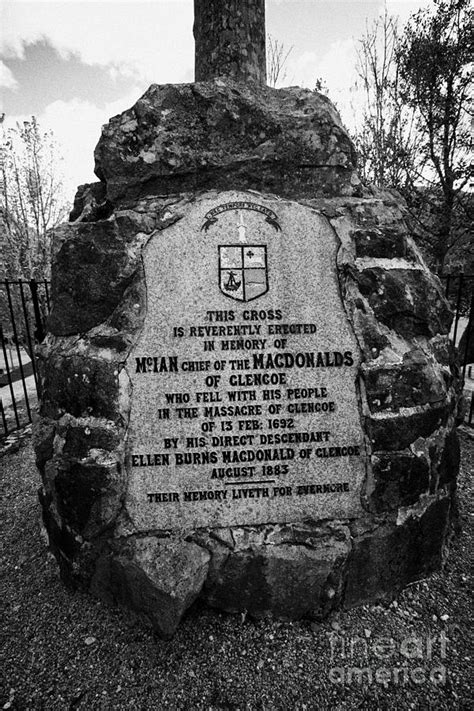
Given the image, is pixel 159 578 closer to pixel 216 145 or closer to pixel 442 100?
pixel 216 145

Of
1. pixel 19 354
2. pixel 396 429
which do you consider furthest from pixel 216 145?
pixel 19 354

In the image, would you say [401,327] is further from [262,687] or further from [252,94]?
[262,687]

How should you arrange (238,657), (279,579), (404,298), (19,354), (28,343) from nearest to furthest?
(238,657), (279,579), (404,298), (19,354), (28,343)

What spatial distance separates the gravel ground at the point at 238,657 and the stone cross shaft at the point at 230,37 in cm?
375

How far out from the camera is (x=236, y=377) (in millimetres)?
2223

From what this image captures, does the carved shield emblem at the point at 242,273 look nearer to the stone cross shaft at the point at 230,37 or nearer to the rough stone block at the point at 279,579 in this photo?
the rough stone block at the point at 279,579

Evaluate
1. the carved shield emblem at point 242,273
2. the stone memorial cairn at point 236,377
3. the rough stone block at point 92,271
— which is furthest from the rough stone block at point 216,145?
the carved shield emblem at point 242,273

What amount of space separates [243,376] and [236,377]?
0.04 meters

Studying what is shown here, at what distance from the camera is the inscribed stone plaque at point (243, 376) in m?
2.20

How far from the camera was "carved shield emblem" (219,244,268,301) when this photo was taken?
2.22m

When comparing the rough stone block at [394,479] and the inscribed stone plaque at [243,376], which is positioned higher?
the inscribed stone plaque at [243,376]

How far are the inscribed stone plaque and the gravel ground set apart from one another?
562 mm

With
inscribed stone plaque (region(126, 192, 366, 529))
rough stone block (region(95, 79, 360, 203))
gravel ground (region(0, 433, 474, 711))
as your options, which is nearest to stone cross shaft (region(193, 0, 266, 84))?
rough stone block (region(95, 79, 360, 203))

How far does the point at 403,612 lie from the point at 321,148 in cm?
264
